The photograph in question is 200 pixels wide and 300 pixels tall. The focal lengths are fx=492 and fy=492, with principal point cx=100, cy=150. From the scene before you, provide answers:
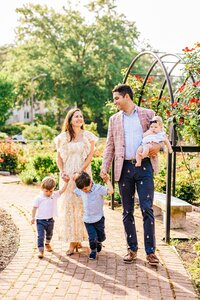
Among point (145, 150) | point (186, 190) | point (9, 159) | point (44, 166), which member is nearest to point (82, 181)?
point (145, 150)

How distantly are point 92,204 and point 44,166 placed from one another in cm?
709

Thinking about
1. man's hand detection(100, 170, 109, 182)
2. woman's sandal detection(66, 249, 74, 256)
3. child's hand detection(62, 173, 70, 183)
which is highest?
man's hand detection(100, 170, 109, 182)

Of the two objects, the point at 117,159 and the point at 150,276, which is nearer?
the point at 150,276

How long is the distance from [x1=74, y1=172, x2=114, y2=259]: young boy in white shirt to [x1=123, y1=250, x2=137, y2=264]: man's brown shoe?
14.8 inches

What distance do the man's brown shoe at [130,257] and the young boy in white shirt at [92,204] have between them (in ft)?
1.23

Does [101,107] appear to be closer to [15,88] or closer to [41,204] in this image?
[15,88]

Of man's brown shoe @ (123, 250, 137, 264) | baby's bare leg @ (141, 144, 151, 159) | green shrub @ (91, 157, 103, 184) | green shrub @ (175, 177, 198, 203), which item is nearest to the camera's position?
baby's bare leg @ (141, 144, 151, 159)

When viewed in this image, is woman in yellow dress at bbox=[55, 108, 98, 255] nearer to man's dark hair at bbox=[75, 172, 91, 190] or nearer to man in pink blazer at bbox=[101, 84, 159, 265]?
man's dark hair at bbox=[75, 172, 91, 190]

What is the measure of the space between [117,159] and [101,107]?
34.9m

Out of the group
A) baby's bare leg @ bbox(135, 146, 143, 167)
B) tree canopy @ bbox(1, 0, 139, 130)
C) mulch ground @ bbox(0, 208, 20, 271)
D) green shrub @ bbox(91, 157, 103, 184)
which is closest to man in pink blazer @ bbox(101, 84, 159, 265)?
baby's bare leg @ bbox(135, 146, 143, 167)

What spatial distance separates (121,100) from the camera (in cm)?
549

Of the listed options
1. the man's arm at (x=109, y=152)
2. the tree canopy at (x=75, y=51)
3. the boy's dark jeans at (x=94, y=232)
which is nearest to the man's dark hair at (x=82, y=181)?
the man's arm at (x=109, y=152)

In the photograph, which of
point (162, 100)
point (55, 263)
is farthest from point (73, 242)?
point (162, 100)

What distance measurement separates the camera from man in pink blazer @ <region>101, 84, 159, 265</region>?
5.46 metres
